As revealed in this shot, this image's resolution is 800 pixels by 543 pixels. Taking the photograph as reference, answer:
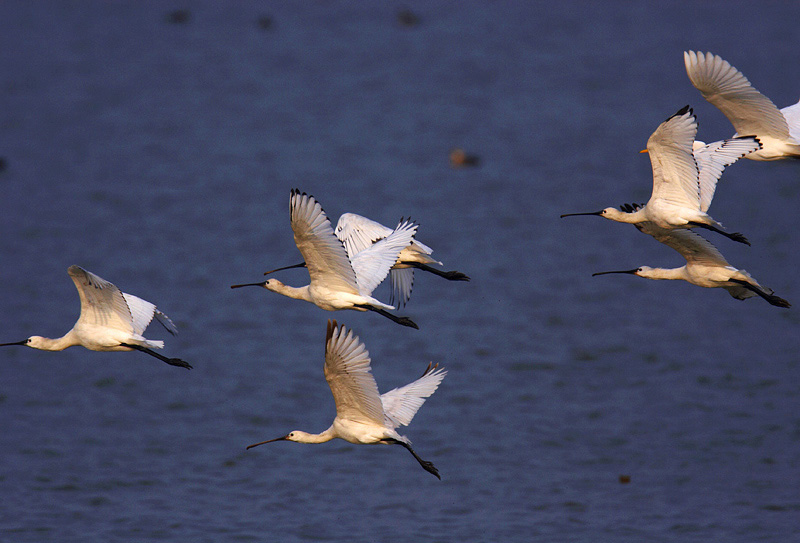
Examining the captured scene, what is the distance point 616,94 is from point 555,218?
10.7 meters

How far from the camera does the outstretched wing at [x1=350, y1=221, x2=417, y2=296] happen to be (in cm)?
1366

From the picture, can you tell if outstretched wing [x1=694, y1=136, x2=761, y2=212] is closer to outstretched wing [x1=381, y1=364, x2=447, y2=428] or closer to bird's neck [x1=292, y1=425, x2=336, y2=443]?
outstretched wing [x1=381, y1=364, x2=447, y2=428]

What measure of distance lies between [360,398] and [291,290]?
5.67 ft

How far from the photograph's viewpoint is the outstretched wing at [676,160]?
12844 millimetres

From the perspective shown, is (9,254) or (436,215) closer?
(9,254)

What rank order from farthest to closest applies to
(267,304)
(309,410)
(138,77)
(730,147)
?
(138,77) → (267,304) → (309,410) → (730,147)

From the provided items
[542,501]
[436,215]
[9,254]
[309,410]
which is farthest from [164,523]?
[436,215]

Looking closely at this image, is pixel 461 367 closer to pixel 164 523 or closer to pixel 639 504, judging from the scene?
pixel 639 504

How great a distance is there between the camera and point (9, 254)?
1172 inches

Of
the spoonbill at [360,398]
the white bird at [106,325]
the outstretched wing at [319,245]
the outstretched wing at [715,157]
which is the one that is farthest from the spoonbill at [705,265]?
the white bird at [106,325]

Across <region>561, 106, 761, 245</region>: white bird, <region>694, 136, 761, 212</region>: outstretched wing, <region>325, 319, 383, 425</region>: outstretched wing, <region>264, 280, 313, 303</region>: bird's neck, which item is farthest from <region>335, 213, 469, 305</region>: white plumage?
<region>694, 136, 761, 212</region>: outstretched wing

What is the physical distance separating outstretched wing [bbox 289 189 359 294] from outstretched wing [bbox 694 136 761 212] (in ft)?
12.1

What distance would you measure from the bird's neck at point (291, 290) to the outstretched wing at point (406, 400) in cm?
137

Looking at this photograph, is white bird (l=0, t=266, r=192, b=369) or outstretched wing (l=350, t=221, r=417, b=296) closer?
white bird (l=0, t=266, r=192, b=369)
